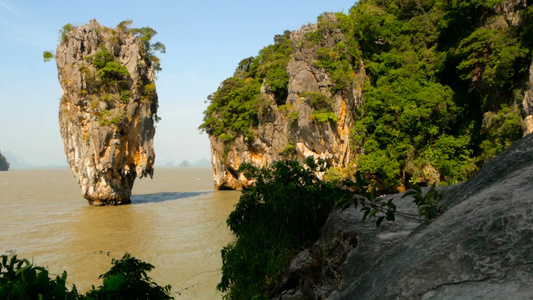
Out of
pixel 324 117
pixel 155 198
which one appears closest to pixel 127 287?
pixel 324 117

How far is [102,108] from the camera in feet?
71.3

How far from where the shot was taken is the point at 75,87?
21719 mm

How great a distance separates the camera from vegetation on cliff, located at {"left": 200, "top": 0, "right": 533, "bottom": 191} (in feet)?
52.3

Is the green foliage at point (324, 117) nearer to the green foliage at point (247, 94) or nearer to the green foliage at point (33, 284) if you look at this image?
the green foliage at point (247, 94)

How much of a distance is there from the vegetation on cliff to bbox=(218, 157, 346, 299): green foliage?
14620 mm

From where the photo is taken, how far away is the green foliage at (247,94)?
25.7 meters

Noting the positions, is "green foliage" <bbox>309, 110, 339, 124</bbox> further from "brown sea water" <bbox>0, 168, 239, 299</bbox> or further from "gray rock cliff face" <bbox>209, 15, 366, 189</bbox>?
"brown sea water" <bbox>0, 168, 239, 299</bbox>

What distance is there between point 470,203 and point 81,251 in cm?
1237

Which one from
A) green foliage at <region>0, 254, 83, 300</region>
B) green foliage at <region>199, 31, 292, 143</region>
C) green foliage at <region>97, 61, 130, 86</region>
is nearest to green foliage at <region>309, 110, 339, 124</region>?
green foliage at <region>199, 31, 292, 143</region>

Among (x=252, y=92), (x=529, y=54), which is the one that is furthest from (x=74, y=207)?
(x=529, y=54)

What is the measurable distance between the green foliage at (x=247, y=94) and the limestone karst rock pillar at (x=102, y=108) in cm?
764

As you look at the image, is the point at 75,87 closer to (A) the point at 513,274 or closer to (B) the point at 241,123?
(B) the point at 241,123

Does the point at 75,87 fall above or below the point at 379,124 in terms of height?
above

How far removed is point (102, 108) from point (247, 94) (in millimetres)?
11269
